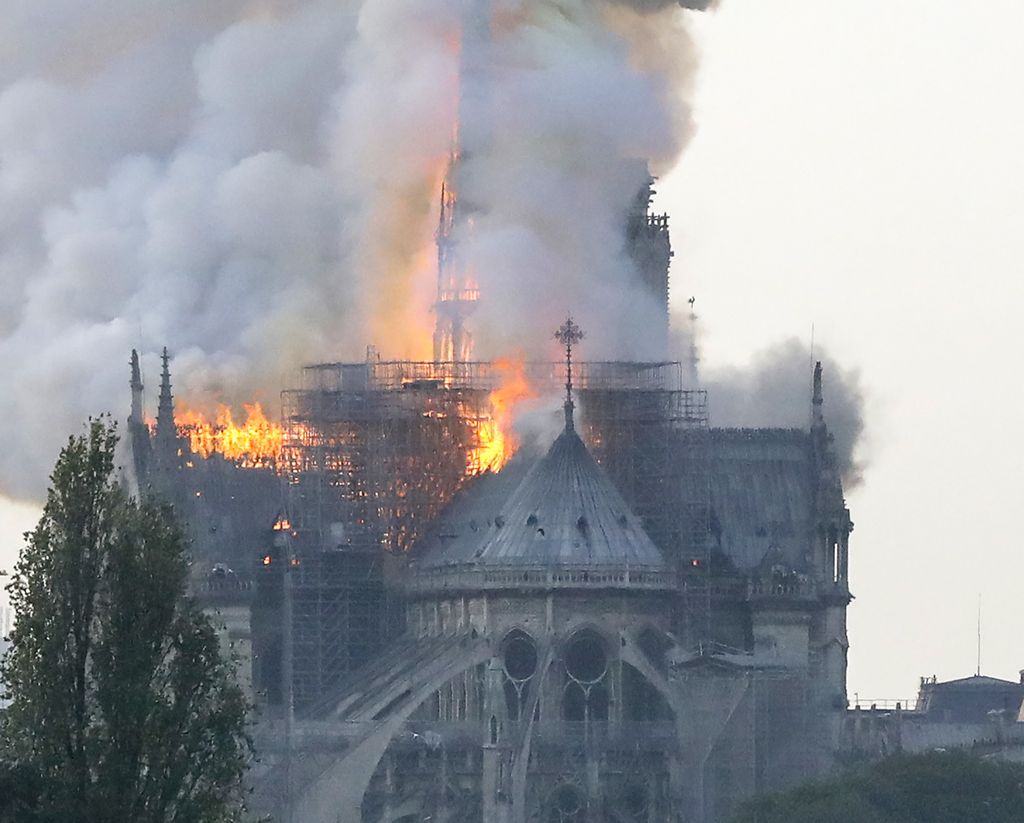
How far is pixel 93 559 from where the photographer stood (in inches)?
4060

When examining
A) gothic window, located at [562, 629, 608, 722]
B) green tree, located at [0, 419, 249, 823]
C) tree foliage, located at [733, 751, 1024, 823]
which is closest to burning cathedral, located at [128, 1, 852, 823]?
gothic window, located at [562, 629, 608, 722]

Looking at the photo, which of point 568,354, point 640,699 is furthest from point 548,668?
point 568,354

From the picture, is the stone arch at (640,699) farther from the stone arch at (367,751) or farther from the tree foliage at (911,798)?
the tree foliage at (911,798)

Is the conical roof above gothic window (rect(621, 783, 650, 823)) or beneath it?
above

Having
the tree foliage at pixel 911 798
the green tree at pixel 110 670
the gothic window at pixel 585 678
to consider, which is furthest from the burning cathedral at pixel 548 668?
the green tree at pixel 110 670

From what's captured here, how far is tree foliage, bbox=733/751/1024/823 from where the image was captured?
6511 inches

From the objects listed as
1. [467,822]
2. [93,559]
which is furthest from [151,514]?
[467,822]

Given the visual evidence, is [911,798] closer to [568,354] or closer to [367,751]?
[367,751]

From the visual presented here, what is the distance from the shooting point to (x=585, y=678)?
7510 inches

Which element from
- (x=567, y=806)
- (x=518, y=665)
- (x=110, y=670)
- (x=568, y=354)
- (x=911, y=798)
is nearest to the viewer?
(x=110, y=670)

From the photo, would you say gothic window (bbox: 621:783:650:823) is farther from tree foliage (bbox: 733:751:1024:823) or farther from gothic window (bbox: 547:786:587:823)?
tree foliage (bbox: 733:751:1024:823)

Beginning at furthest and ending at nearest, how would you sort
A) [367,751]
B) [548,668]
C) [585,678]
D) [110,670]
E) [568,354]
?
[568,354]
[585,678]
[548,668]
[367,751]
[110,670]

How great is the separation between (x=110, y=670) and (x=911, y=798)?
68602 mm

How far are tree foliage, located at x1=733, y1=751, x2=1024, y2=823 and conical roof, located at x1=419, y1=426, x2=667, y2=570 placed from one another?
67.7 ft
